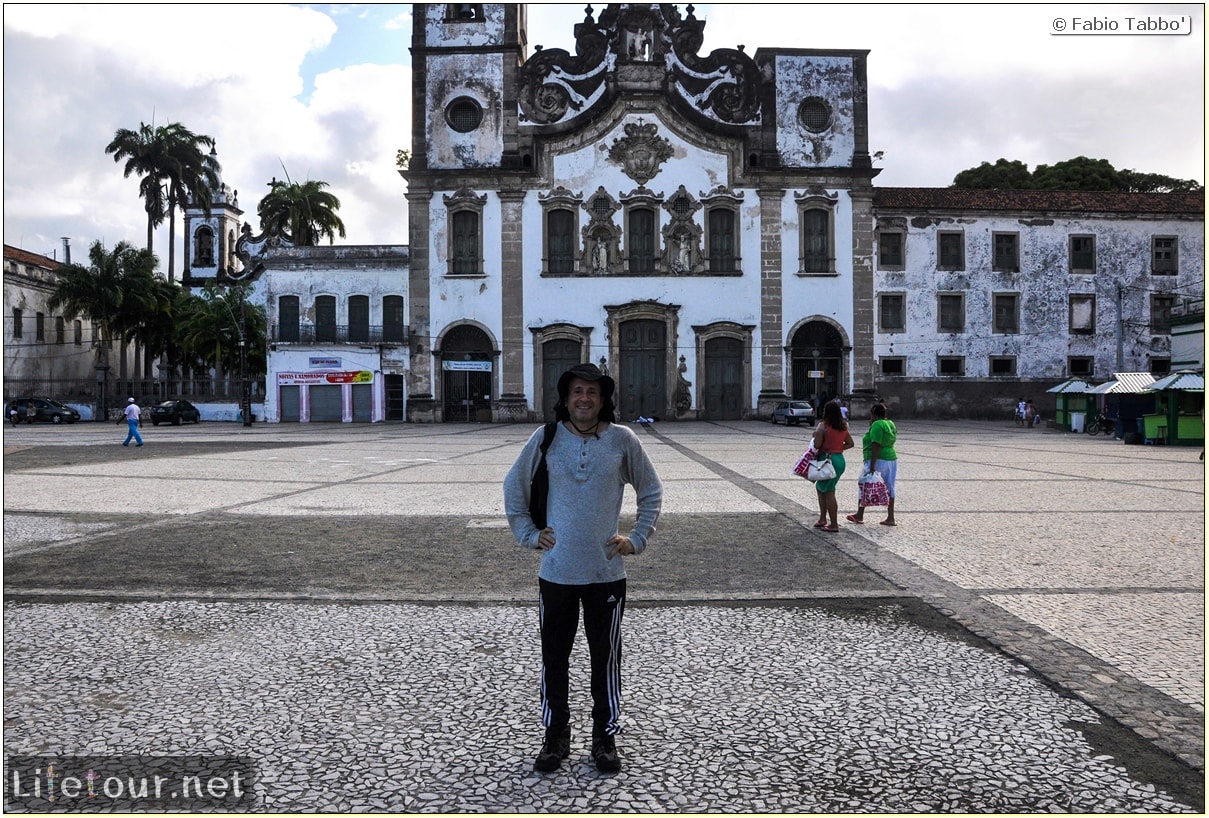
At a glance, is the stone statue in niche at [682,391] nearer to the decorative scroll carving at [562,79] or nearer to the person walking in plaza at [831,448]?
the decorative scroll carving at [562,79]

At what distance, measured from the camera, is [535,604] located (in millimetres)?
6008

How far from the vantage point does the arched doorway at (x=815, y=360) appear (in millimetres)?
41375

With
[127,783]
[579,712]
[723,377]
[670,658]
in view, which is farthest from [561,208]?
[127,783]

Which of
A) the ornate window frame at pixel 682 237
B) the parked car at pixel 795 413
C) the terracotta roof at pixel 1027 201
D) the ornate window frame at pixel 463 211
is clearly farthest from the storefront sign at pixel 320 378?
the terracotta roof at pixel 1027 201

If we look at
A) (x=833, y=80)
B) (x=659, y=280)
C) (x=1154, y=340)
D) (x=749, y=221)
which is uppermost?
(x=833, y=80)

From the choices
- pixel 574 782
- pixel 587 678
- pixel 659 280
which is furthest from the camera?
pixel 659 280

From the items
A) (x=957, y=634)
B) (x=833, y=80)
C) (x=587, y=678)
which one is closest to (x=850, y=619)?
(x=957, y=634)

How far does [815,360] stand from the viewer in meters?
41.6

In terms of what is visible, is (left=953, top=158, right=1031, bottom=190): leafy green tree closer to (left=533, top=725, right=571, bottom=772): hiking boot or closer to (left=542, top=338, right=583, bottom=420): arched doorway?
(left=542, top=338, right=583, bottom=420): arched doorway

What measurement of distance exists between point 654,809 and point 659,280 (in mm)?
38599

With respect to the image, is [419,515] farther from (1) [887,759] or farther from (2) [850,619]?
(1) [887,759]

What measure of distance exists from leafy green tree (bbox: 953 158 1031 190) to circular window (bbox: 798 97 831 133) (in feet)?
63.4

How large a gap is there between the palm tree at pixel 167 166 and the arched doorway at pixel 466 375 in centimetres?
2607

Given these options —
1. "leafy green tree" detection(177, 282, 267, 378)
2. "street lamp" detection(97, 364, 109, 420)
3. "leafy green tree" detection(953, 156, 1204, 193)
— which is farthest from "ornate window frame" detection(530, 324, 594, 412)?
"leafy green tree" detection(953, 156, 1204, 193)
